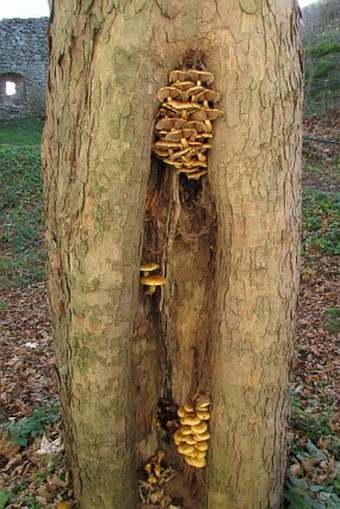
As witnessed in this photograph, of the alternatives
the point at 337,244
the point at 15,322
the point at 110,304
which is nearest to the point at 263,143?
the point at 110,304

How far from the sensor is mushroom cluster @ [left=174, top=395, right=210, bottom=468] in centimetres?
242

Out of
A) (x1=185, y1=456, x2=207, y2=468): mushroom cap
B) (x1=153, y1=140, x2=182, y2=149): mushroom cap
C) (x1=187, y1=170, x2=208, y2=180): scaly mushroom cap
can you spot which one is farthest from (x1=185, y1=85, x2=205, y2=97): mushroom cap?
(x1=185, y1=456, x2=207, y2=468): mushroom cap

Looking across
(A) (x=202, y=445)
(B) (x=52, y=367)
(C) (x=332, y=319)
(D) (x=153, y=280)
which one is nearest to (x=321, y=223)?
(C) (x=332, y=319)

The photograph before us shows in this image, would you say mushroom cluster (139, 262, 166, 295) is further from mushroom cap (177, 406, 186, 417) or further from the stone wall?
the stone wall

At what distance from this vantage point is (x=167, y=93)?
6.42 feet

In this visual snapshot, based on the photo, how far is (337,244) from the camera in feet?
24.9

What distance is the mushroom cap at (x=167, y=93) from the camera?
194cm

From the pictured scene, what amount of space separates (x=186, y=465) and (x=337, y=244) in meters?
5.78

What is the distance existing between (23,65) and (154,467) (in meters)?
18.9

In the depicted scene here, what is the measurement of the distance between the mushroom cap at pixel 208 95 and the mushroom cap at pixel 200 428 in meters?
1.65

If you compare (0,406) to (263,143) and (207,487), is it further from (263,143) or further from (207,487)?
(263,143)

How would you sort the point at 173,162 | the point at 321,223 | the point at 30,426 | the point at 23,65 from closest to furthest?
the point at 173,162
the point at 30,426
the point at 321,223
the point at 23,65

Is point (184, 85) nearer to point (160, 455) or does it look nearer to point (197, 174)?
point (197, 174)

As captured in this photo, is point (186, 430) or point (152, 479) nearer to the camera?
point (186, 430)
